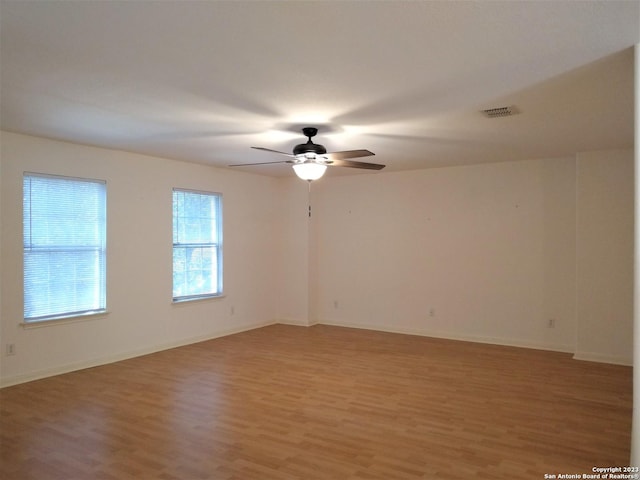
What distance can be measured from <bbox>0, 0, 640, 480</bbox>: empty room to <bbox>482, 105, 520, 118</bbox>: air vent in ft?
0.10

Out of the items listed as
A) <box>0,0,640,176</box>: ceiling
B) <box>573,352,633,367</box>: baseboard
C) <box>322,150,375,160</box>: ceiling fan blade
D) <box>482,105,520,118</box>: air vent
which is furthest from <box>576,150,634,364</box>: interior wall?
<box>322,150,375,160</box>: ceiling fan blade

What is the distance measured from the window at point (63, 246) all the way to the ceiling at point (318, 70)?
24.3 inches

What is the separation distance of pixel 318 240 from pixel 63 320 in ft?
13.3

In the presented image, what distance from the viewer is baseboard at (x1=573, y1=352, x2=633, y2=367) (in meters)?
5.06

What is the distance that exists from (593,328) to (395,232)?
2843 mm

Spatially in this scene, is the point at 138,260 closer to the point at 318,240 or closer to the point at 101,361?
the point at 101,361

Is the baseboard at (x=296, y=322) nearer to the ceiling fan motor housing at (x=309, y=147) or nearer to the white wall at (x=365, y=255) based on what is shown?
the white wall at (x=365, y=255)

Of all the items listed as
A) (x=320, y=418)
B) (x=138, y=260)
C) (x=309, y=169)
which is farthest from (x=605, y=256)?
(x=138, y=260)

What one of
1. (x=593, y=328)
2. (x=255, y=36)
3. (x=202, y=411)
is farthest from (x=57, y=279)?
(x=593, y=328)

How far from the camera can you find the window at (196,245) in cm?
605

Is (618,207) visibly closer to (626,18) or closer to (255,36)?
(626,18)

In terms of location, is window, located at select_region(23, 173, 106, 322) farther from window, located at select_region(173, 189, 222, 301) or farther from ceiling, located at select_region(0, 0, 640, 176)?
window, located at select_region(173, 189, 222, 301)

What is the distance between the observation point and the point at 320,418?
350cm

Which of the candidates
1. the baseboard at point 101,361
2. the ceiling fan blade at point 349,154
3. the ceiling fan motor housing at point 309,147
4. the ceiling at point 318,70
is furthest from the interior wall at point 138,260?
the ceiling fan blade at point 349,154
